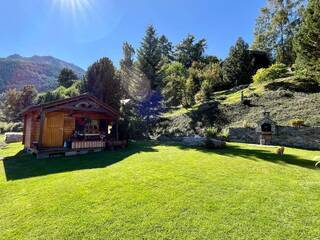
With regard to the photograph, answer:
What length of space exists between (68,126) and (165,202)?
12.9 m

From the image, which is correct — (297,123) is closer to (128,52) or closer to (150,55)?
(150,55)

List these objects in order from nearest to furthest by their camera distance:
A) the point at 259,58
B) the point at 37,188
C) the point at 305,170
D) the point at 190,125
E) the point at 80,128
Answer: the point at 37,188 < the point at 305,170 < the point at 80,128 < the point at 190,125 < the point at 259,58

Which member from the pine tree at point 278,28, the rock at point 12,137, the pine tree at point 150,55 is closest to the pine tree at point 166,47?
the pine tree at point 150,55

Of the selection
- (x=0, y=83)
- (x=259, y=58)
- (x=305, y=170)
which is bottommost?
(x=305, y=170)

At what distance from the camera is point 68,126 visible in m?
17.2

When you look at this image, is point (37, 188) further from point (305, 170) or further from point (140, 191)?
point (305, 170)

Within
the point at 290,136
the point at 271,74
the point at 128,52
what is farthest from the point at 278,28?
the point at 290,136

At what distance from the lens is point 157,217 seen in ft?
18.1

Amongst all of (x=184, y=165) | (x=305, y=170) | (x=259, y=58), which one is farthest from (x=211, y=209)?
(x=259, y=58)

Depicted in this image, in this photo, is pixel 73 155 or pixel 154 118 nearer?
pixel 73 155

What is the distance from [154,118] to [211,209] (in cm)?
2082

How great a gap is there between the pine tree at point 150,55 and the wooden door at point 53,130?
27.4 meters

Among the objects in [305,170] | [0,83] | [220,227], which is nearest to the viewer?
[220,227]

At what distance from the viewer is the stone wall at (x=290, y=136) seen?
51.1 feet
